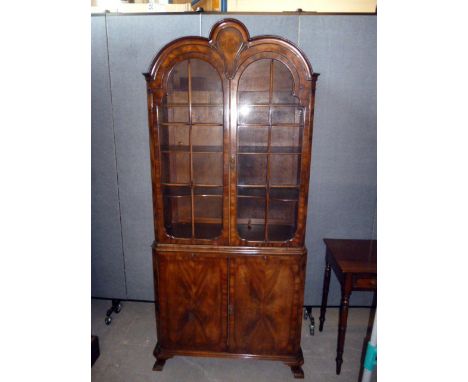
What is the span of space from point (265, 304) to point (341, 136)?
1332mm

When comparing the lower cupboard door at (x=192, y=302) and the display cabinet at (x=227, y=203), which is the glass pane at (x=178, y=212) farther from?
the lower cupboard door at (x=192, y=302)

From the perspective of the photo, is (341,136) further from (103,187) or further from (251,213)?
(103,187)

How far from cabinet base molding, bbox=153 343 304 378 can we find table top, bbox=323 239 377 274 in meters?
0.64

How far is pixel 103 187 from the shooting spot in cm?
236

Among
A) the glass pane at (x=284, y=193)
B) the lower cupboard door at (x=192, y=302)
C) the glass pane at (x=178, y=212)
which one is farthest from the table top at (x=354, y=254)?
the glass pane at (x=178, y=212)

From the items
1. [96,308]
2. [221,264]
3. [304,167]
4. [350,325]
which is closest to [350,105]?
[304,167]

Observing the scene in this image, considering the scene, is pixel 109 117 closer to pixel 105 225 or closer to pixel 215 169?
pixel 105 225

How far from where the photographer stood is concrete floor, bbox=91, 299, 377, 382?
185cm

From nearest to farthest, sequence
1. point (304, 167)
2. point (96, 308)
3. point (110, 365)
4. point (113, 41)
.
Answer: point (304, 167) → point (110, 365) → point (113, 41) → point (96, 308)


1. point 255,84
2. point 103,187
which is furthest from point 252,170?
point 103,187

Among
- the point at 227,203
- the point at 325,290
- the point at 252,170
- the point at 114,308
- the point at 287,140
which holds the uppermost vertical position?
the point at 287,140

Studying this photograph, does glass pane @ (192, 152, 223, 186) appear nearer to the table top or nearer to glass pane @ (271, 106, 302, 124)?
glass pane @ (271, 106, 302, 124)
